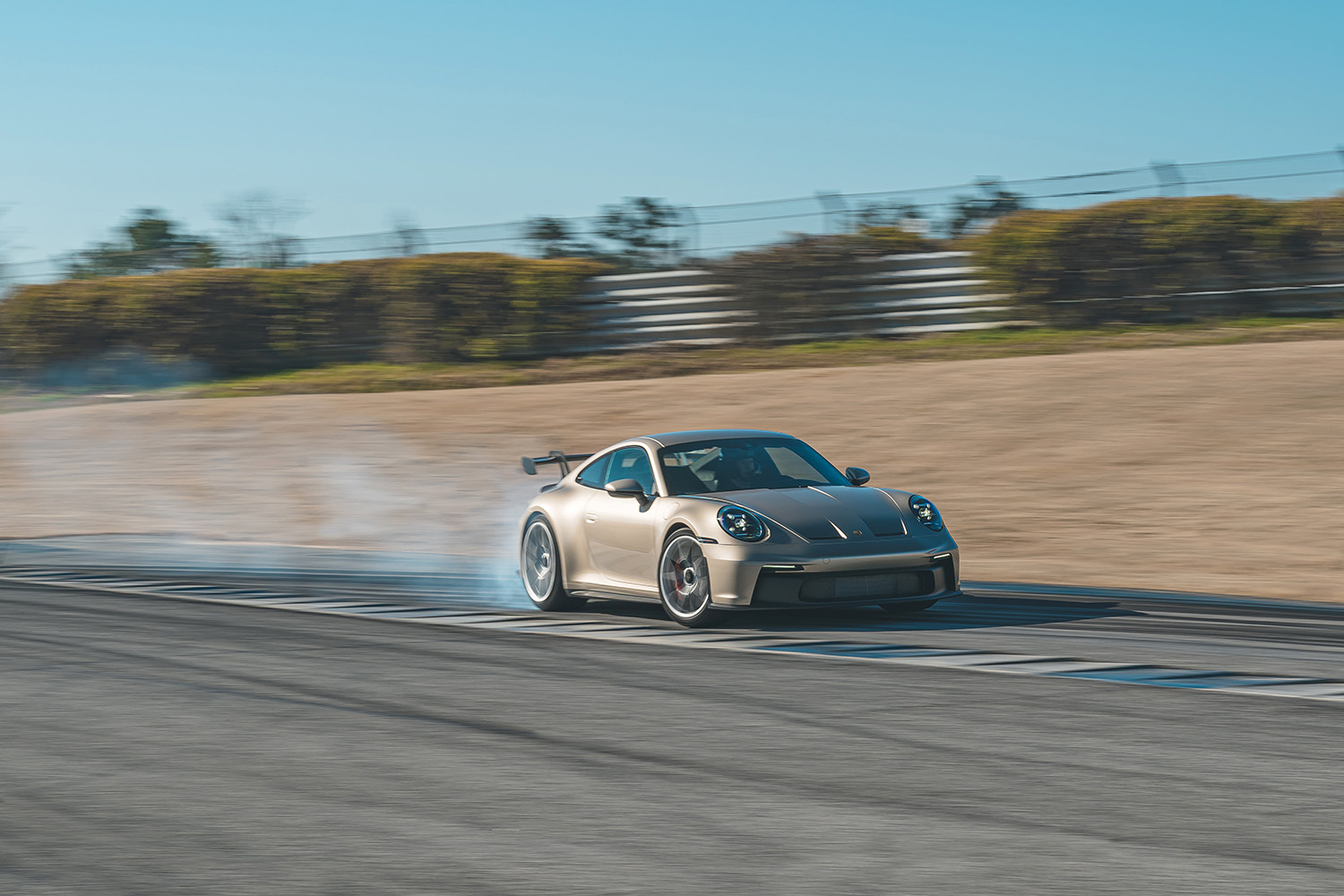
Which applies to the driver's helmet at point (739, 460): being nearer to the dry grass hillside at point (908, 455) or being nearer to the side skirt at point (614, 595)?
the side skirt at point (614, 595)

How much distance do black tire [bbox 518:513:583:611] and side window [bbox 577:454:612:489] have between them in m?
0.39

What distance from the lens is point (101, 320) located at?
3075cm

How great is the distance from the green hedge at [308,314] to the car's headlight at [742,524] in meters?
18.3

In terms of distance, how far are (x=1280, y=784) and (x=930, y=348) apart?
19.0m

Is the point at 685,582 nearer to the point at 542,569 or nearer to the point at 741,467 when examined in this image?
the point at 741,467

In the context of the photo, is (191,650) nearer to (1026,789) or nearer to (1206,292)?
(1026,789)

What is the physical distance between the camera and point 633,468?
10.2 meters

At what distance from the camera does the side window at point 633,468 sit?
32.8 feet

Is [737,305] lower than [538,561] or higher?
higher

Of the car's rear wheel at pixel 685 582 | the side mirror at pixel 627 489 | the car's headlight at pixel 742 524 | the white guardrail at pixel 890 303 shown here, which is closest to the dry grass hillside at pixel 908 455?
the white guardrail at pixel 890 303

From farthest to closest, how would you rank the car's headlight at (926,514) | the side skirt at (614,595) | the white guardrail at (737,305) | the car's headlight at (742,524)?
the white guardrail at (737,305), the side skirt at (614,595), the car's headlight at (926,514), the car's headlight at (742,524)

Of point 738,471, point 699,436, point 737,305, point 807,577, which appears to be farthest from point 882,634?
point 737,305

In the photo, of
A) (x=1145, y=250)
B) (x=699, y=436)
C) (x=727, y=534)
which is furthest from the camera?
(x=1145, y=250)

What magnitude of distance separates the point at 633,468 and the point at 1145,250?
50.2 feet
